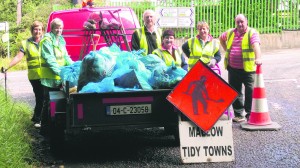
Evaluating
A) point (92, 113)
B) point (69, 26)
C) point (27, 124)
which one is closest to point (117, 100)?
point (92, 113)

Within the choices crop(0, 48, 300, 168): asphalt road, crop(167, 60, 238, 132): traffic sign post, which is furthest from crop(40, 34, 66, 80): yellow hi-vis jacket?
crop(167, 60, 238, 132): traffic sign post

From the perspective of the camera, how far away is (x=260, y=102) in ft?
31.0

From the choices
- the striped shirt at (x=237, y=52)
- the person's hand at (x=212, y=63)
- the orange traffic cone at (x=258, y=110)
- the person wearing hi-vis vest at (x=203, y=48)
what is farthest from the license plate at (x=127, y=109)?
the striped shirt at (x=237, y=52)

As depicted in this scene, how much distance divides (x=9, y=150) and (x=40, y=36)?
3.61 metres

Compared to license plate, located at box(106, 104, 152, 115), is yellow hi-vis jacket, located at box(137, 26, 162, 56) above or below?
above

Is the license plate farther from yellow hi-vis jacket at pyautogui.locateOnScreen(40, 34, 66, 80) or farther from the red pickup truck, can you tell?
yellow hi-vis jacket at pyautogui.locateOnScreen(40, 34, 66, 80)

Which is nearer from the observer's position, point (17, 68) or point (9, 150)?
point (9, 150)

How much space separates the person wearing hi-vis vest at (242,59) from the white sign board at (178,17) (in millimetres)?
13744

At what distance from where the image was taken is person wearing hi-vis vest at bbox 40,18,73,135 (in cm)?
879

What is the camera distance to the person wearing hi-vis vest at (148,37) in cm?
909

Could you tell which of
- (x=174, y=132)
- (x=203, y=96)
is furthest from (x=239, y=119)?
(x=203, y=96)

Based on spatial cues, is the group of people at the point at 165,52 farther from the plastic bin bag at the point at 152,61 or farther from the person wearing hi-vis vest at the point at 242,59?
the plastic bin bag at the point at 152,61

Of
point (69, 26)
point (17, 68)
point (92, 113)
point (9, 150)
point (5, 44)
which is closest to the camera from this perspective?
point (9, 150)

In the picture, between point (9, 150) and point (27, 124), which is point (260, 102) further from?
point (9, 150)
